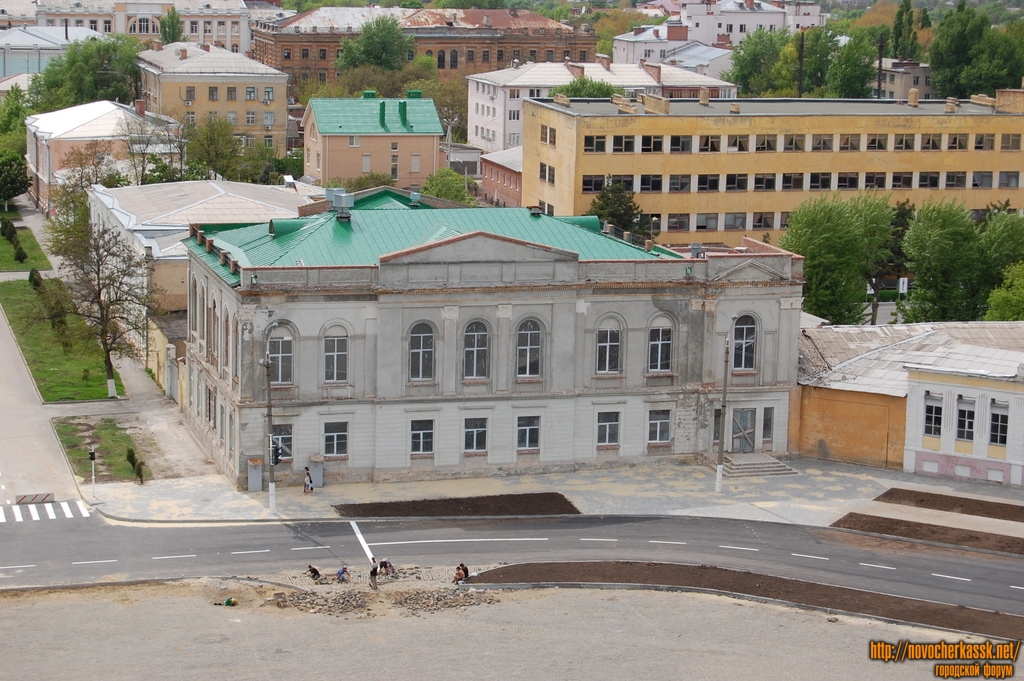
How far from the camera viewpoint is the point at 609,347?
69.6m

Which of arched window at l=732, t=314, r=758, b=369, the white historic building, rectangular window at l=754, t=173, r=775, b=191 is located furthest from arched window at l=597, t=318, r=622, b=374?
rectangular window at l=754, t=173, r=775, b=191

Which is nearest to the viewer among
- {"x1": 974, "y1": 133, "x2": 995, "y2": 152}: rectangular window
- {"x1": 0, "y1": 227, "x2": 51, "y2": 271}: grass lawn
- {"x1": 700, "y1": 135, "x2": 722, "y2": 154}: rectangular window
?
{"x1": 700, "y1": 135, "x2": 722, "y2": 154}: rectangular window

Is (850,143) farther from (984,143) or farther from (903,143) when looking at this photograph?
(984,143)

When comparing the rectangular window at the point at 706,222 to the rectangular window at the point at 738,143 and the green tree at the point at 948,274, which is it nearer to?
the rectangular window at the point at 738,143

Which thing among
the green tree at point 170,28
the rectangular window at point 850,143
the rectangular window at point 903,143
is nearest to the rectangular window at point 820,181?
the rectangular window at point 850,143

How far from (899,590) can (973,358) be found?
57.3 ft

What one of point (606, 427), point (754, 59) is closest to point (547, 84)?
point (754, 59)

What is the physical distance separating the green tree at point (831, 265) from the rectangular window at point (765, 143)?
19028mm

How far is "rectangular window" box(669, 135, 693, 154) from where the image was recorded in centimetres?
10825

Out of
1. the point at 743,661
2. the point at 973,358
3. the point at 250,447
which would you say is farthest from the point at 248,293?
the point at 973,358

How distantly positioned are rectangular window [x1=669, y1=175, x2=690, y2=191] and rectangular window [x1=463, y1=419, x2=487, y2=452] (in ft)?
148

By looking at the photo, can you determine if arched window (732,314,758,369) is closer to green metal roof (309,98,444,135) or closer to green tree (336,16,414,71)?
green metal roof (309,98,444,135)

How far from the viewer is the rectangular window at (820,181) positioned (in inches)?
4368

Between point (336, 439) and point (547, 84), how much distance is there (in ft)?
322
